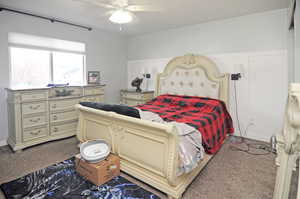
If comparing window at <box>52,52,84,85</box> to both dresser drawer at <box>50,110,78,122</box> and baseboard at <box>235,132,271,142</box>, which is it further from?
baseboard at <box>235,132,271,142</box>

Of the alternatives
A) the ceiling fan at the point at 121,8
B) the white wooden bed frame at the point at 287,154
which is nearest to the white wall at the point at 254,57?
the ceiling fan at the point at 121,8

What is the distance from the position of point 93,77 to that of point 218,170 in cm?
347

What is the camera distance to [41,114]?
312 centimetres

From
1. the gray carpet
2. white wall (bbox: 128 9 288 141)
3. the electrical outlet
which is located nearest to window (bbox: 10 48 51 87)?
the gray carpet

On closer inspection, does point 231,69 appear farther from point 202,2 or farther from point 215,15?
point 202,2

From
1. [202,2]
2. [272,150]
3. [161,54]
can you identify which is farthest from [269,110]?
[161,54]

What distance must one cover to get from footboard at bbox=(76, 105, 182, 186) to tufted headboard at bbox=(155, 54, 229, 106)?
213 centimetres

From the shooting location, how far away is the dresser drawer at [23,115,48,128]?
2.94 metres

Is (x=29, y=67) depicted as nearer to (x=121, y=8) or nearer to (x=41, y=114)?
(x=41, y=114)

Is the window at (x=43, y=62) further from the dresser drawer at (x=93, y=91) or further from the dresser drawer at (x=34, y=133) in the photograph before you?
the dresser drawer at (x=34, y=133)

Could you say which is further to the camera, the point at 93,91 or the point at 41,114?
the point at 93,91

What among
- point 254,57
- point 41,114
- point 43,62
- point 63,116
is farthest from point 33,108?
point 254,57

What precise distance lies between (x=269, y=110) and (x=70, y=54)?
Answer: 14.3 feet

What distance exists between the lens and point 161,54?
4535 millimetres
